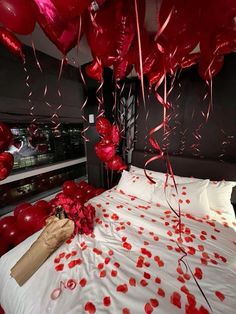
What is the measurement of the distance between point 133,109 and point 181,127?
2.55 feet

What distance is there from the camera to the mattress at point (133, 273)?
0.72m

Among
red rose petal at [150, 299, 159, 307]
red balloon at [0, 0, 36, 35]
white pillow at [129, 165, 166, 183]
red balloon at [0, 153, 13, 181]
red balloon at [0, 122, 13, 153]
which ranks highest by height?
red balloon at [0, 0, 36, 35]

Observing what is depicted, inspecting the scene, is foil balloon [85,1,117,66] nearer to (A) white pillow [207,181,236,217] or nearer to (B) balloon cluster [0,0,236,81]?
(B) balloon cluster [0,0,236,81]

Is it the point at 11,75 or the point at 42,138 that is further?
the point at 42,138

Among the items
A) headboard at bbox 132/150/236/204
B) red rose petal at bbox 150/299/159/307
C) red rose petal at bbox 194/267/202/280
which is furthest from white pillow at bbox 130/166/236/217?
red rose petal at bbox 150/299/159/307

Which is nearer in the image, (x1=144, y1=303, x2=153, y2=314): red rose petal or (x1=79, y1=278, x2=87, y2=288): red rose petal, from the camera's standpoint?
(x1=144, y1=303, x2=153, y2=314): red rose petal

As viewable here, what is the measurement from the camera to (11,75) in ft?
5.17

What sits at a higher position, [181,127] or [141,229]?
[181,127]

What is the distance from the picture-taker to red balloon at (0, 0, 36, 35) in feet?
2.24

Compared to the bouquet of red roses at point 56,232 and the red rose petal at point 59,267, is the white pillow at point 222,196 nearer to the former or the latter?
the bouquet of red roses at point 56,232

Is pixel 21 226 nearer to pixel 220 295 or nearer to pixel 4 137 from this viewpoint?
pixel 4 137

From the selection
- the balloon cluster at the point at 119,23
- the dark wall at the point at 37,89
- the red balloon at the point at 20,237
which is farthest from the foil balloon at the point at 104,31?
the red balloon at the point at 20,237

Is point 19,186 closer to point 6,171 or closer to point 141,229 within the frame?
point 6,171

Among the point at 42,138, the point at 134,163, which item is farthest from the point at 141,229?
the point at 42,138
